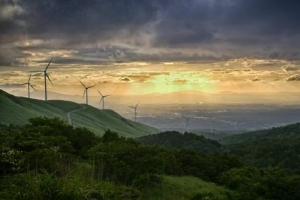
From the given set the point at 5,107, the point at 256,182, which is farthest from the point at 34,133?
the point at 5,107

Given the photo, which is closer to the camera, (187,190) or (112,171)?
(112,171)

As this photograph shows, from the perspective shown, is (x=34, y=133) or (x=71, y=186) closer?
(x=71, y=186)

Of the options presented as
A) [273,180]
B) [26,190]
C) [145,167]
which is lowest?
[273,180]

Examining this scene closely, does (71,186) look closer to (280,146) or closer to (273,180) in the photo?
(273,180)

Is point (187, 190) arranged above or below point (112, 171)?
below

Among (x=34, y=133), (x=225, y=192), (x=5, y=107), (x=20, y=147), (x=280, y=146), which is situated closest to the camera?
(x=20, y=147)

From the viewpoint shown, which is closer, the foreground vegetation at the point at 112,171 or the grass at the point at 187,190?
the foreground vegetation at the point at 112,171

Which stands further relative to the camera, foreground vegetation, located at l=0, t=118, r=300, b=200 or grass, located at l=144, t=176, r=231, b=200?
grass, located at l=144, t=176, r=231, b=200

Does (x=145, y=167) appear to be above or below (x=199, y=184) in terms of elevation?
above
